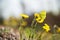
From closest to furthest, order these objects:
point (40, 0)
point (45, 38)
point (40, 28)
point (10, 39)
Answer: point (10, 39) < point (40, 28) < point (45, 38) < point (40, 0)

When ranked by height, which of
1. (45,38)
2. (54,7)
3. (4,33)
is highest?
(4,33)

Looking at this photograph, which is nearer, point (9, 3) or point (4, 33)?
point (4, 33)

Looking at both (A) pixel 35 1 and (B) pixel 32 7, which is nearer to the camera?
(B) pixel 32 7

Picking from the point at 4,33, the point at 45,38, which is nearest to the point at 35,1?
the point at 45,38

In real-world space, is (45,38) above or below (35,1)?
above

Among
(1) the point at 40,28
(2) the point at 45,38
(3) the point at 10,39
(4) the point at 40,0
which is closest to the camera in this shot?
(3) the point at 10,39

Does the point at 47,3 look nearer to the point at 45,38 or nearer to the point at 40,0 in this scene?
the point at 40,0

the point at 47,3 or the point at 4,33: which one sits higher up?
the point at 4,33

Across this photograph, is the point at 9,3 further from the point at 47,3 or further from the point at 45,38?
the point at 45,38

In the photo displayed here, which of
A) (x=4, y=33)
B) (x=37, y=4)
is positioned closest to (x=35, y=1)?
(x=37, y=4)
